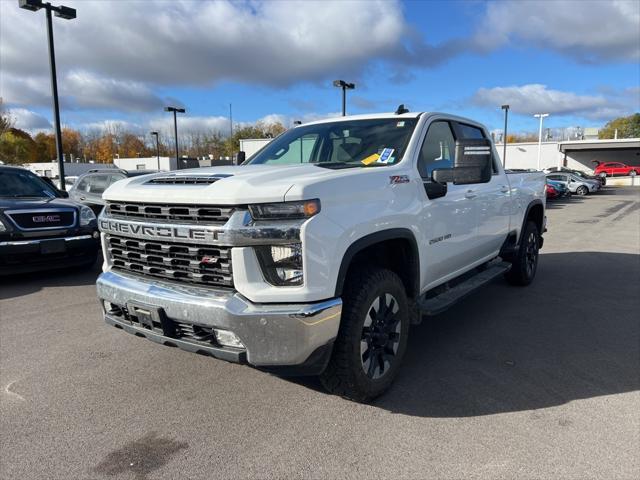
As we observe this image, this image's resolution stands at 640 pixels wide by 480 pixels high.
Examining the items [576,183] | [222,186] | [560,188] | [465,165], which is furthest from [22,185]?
[576,183]

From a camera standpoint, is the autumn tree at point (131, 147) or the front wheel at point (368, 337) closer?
the front wheel at point (368, 337)

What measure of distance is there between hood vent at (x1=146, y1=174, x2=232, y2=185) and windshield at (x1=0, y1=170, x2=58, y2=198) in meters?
5.25

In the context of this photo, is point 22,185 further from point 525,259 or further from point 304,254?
point 525,259

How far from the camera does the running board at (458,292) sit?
3680 millimetres

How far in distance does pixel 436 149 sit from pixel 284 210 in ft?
6.44

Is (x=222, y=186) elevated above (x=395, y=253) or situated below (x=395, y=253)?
above

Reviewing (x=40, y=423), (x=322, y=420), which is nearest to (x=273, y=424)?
(x=322, y=420)

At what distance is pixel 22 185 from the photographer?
7.48 meters

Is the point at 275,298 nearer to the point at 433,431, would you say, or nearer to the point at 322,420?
the point at 322,420

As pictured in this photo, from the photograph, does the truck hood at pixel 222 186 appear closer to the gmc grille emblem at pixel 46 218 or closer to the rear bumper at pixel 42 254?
the rear bumper at pixel 42 254

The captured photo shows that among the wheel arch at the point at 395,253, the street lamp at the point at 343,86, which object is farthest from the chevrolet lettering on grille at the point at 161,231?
the street lamp at the point at 343,86

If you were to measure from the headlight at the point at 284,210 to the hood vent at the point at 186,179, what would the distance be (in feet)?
1.42

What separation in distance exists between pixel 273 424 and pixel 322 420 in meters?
0.31

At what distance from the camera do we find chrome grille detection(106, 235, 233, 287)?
109 inches
